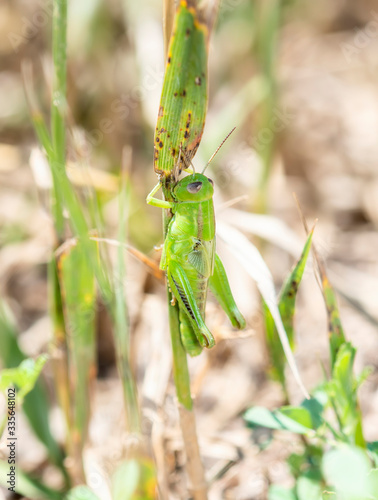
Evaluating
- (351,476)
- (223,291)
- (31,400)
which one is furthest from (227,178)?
(351,476)

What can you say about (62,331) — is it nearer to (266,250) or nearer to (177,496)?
(177,496)

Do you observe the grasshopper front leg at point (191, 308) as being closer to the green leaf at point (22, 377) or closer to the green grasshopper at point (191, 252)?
the green grasshopper at point (191, 252)

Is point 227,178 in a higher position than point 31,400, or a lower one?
higher

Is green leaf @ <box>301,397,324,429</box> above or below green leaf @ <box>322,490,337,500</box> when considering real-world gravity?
above

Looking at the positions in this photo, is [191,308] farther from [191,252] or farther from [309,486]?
[309,486]

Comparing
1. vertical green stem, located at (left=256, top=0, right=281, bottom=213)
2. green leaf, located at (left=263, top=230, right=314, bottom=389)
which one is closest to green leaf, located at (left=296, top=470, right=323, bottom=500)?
green leaf, located at (left=263, top=230, right=314, bottom=389)

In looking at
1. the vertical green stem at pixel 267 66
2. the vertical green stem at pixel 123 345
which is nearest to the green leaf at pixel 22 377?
the vertical green stem at pixel 123 345

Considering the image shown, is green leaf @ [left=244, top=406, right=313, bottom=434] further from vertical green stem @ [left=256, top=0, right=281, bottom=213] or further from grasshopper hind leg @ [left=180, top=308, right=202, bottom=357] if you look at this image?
vertical green stem @ [left=256, top=0, right=281, bottom=213]
